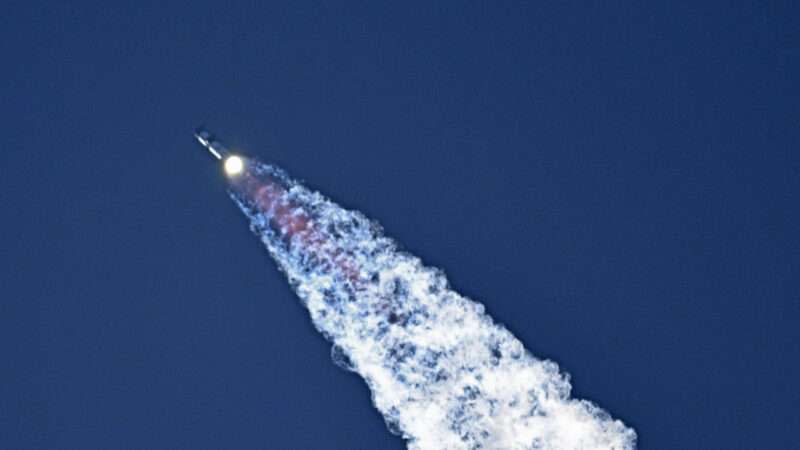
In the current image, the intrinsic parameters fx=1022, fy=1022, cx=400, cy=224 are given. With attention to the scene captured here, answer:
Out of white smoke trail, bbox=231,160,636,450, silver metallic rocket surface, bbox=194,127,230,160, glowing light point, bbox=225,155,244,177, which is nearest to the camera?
white smoke trail, bbox=231,160,636,450

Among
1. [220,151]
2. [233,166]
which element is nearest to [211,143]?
[220,151]

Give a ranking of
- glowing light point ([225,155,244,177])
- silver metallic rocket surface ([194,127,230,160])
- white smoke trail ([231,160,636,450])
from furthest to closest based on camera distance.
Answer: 1. silver metallic rocket surface ([194,127,230,160])
2. glowing light point ([225,155,244,177])
3. white smoke trail ([231,160,636,450])

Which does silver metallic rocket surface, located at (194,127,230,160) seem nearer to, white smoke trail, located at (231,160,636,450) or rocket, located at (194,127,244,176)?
rocket, located at (194,127,244,176)

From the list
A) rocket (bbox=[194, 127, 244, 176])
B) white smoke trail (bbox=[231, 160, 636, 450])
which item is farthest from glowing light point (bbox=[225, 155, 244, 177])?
white smoke trail (bbox=[231, 160, 636, 450])

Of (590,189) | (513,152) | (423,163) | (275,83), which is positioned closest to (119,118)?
(275,83)

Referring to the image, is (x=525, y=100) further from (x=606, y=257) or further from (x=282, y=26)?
(x=282, y=26)

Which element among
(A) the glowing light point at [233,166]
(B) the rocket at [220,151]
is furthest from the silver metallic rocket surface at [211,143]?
(A) the glowing light point at [233,166]
